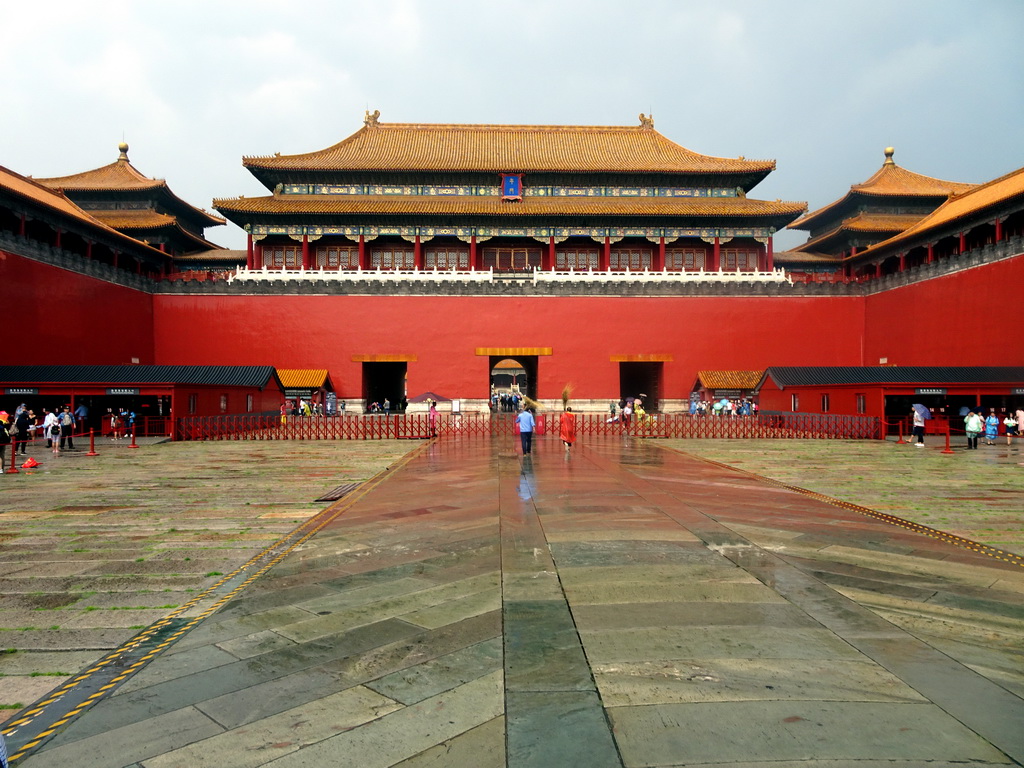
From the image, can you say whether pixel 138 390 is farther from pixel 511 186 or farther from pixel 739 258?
pixel 739 258

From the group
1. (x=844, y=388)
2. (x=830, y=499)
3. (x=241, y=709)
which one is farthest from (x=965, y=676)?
(x=844, y=388)

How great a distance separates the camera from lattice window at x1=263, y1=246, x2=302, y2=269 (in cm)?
3328

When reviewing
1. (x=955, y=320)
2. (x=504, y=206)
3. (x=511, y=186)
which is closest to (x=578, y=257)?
(x=504, y=206)

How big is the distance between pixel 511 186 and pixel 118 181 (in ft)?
69.8

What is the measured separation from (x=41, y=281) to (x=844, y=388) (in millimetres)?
29132

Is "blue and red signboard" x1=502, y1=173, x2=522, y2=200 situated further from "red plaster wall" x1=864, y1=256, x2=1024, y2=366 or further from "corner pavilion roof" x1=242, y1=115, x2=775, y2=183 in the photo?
"red plaster wall" x1=864, y1=256, x2=1024, y2=366

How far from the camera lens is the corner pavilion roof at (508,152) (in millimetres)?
32906

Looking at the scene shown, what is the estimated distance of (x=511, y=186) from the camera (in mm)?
33531

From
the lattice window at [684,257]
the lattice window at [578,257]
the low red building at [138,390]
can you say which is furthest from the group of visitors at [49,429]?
the lattice window at [684,257]

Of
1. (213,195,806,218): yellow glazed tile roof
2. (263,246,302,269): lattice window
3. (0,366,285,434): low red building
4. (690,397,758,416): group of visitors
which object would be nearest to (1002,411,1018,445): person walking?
(690,397,758,416): group of visitors

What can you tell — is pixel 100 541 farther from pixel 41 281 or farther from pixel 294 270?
pixel 294 270

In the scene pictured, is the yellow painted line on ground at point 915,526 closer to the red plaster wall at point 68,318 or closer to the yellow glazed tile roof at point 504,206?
the yellow glazed tile roof at point 504,206

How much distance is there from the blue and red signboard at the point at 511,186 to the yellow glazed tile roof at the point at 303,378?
42.9ft

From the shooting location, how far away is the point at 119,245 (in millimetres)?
29281
